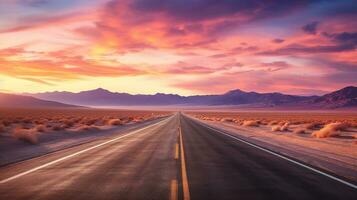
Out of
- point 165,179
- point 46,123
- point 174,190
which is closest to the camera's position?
point 174,190

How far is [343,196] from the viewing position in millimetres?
7582

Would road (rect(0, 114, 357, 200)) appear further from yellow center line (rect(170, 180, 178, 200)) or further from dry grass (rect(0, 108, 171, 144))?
dry grass (rect(0, 108, 171, 144))

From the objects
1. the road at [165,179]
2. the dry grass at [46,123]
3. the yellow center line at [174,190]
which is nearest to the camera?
the yellow center line at [174,190]

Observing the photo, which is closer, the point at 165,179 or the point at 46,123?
the point at 165,179

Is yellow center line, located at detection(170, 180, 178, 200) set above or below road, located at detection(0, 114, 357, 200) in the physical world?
above

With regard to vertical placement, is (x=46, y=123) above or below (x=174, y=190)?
below

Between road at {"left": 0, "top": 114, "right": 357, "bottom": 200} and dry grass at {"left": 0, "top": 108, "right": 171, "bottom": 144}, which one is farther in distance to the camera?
dry grass at {"left": 0, "top": 108, "right": 171, "bottom": 144}

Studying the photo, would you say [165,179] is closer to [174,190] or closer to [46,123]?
[174,190]

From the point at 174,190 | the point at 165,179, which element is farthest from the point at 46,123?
the point at 174,190

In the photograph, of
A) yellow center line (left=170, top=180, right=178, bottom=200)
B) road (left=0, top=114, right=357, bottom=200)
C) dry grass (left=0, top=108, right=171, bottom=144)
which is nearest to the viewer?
yellow center line (left=170, top=180, right=178, bottom=200)

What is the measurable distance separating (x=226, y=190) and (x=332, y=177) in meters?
3.70

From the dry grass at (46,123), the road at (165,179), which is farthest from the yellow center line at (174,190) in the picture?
Answer: the dry grass at (46,123)

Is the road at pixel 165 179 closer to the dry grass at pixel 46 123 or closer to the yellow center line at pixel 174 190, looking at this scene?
the yellow center line at pixel 174 190

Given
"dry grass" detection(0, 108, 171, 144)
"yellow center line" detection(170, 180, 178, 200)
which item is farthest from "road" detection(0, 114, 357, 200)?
"dry grass" detection(0, 108, 171, 144)
